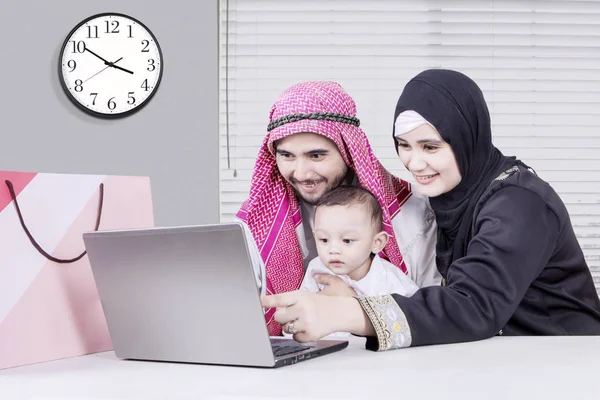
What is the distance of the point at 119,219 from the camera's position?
1.16 meters

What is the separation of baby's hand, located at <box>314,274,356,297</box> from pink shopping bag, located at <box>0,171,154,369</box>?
70 cm

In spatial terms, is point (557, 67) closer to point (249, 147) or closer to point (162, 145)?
point (249, 147)

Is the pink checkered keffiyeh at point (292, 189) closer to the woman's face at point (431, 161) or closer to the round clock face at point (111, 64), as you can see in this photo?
the woman's face at point (431, 161)

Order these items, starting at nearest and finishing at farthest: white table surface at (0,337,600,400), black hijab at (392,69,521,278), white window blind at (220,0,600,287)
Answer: white table surface at (0,337,600,400) < black hijab at (392,69,521,278) < white window blind at (220,0,600,287)

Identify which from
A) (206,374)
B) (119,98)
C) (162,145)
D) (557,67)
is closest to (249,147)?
(162,145)

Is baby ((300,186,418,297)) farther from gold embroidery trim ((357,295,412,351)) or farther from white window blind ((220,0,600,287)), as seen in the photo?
white window blind ((220,0,600,287))

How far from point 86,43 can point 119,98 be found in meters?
0.27

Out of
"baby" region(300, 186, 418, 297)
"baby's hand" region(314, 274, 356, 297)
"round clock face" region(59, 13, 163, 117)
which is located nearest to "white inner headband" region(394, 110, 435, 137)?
"baby" region(300, 186, 418, 297)

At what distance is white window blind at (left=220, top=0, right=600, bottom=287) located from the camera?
10.3 feet

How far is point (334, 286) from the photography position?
5.79ft

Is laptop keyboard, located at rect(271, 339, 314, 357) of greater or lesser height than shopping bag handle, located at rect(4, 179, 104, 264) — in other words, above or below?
below

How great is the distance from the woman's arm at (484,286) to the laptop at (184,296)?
14 centimetres

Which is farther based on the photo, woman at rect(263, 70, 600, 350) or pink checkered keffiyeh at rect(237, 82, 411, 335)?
pink checkered keffiyeh at rect(237, 82, 411, 335)

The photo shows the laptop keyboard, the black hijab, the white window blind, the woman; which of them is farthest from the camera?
the white window blind
